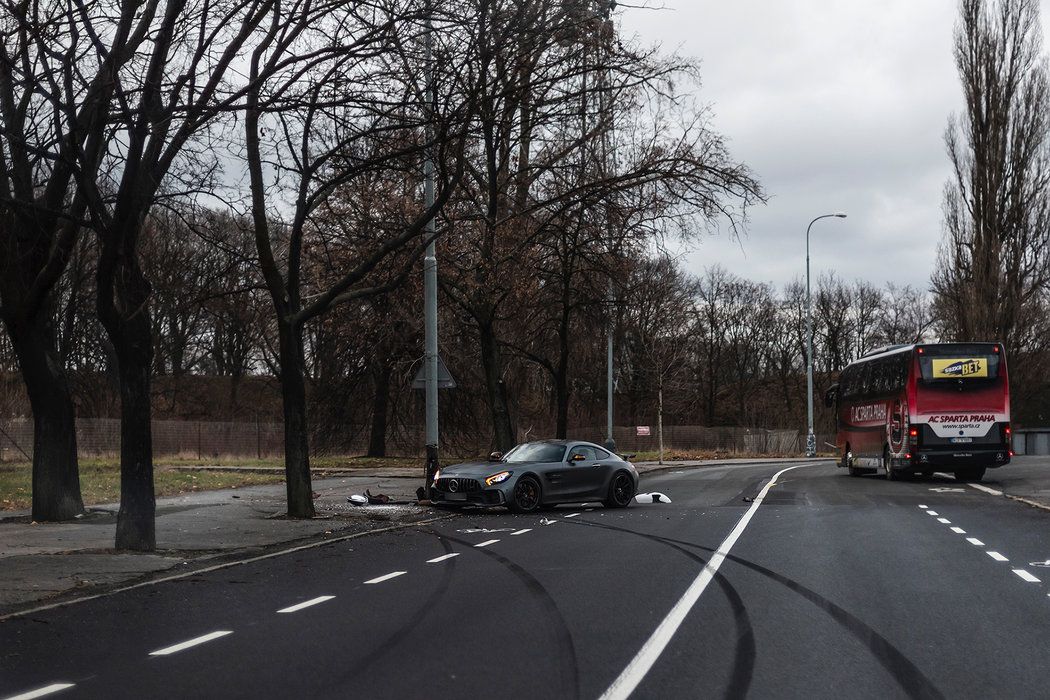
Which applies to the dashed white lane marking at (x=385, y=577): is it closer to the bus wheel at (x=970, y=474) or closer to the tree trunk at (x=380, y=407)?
the bus wheel at (x=970, y=474)

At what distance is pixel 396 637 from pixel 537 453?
1424 centimetres

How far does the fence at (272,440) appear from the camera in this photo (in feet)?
143

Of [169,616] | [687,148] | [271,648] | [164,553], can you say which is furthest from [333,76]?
[687,148]

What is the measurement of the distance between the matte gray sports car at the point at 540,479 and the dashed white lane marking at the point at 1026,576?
1019 centimetres

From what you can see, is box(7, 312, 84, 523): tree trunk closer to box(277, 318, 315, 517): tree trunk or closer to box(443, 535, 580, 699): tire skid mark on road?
box(277, 318, 315, 517): tree trunk

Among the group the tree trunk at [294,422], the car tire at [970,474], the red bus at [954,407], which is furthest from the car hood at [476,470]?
the car tire at [970,474]

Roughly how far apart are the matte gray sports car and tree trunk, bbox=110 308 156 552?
7.91 m

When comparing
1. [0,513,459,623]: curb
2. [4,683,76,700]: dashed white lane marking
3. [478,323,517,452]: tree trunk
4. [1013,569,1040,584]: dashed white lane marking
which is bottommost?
[1013,569,1040,584]: dashed white lane marking

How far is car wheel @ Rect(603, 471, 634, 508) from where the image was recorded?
22734 millimetres

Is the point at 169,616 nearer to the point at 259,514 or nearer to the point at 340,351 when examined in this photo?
the point at 259,514

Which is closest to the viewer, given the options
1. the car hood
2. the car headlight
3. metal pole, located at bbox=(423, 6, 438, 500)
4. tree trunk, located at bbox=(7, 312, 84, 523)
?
tree trunk, located at bbox=(7, 312, 84, 523)

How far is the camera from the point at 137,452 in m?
14.1

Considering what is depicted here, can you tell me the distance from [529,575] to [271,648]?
438cm

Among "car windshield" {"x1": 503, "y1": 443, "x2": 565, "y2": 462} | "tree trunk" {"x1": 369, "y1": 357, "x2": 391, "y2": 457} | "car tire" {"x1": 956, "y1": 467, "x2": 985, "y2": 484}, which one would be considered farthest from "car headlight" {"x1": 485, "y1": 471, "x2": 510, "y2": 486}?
"tree trunk" {"x1": 369, "y1": 357, "x2": 391, "y2": 457}
